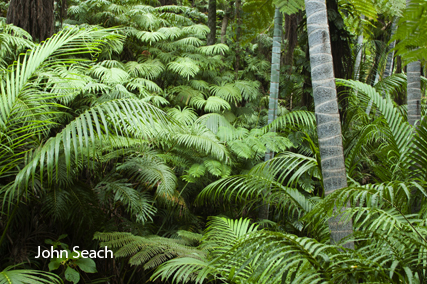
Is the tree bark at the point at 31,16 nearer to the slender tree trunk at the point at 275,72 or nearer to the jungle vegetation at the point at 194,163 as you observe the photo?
the jungle vegetation at the point at 194,163

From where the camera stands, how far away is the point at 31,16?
121 inches

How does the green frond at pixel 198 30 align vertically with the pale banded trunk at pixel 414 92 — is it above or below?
above

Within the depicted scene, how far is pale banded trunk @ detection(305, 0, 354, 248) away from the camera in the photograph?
150 centimetres

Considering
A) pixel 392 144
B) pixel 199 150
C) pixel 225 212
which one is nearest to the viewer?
pixel 392 144

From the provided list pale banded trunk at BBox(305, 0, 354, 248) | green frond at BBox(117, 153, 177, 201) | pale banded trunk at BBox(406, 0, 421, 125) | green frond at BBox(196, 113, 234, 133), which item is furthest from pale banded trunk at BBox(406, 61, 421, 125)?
green frond at BBox(117, 153, 177, 201)

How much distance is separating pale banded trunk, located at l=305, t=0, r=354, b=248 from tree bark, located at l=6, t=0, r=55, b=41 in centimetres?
308

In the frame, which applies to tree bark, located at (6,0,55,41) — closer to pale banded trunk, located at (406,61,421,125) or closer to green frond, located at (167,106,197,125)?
green frond, located at (167,106,197,125)

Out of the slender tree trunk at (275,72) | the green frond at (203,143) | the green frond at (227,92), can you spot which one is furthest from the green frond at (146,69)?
the slender tree trunk at (275,72)

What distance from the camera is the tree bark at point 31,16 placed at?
3.04 m

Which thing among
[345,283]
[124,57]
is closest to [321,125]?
[345,283]

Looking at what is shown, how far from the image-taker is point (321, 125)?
1547 mm

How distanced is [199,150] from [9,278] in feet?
6.18

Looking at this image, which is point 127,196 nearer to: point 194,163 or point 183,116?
point 194,163

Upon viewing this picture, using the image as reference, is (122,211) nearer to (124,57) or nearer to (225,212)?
(225,212)
